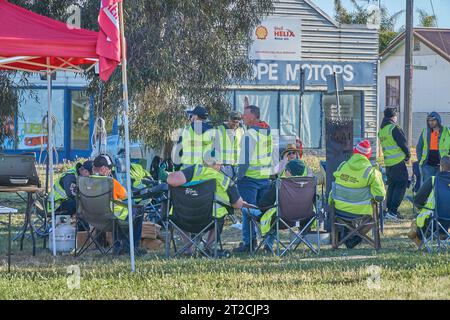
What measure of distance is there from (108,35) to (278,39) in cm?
2057

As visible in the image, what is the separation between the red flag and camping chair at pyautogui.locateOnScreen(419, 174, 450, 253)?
4117 millimetres

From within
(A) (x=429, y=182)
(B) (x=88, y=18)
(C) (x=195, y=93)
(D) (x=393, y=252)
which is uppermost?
(B) (x=88, y=18)

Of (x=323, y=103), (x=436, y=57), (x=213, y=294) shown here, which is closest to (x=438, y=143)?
(x=213, y=294)

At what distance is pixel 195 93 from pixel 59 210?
491 centimetres

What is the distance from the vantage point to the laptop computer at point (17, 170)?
36.8ft

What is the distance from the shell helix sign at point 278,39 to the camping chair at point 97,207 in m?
18.5

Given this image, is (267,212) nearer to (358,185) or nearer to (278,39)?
(358,185)

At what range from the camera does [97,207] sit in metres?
11.1

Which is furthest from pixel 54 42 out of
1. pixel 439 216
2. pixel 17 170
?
pixel 439 216

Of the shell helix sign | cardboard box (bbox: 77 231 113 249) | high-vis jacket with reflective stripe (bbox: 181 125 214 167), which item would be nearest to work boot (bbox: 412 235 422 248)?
high-vis jacket with reflective stripe (bbox: 181 125 214 167)

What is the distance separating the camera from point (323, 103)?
30734 mm

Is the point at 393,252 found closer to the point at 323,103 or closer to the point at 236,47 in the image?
the point at 236,47

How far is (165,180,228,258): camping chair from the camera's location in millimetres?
10672

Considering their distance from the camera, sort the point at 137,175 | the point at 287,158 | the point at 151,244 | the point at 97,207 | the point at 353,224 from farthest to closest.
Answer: the point at 137,175, the point at 287,158, the point at 151,244, the point at 353,224, the point at 97,207
